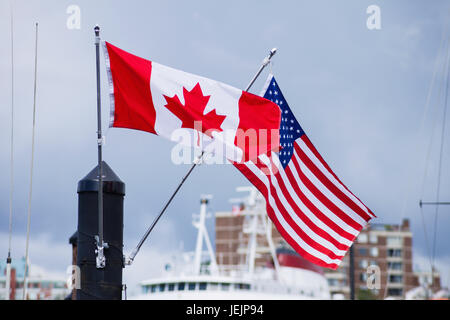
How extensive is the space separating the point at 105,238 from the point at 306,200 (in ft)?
16.8

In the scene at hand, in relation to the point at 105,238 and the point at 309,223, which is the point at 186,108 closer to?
the point at 105,238

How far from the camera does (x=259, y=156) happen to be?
464 inches

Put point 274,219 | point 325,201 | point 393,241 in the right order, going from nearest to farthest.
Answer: point 274,219, point 325,201, point 393,241

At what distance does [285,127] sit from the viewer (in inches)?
493

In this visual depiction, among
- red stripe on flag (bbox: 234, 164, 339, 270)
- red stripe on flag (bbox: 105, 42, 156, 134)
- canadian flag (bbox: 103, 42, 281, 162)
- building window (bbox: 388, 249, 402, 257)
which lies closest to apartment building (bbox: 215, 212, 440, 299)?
building window (bbox: 388, 249, 402, 257)

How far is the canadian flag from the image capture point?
9781 mm

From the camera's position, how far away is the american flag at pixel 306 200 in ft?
40.0

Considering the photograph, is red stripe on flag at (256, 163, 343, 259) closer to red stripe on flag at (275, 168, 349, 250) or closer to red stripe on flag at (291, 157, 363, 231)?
red stripe on flag at (275, 168, 349, 250)

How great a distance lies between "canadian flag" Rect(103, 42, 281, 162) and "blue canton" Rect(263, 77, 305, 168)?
111cm

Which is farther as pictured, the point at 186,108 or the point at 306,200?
the point at 306,200

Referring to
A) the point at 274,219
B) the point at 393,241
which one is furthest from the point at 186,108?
the point at 393,241
